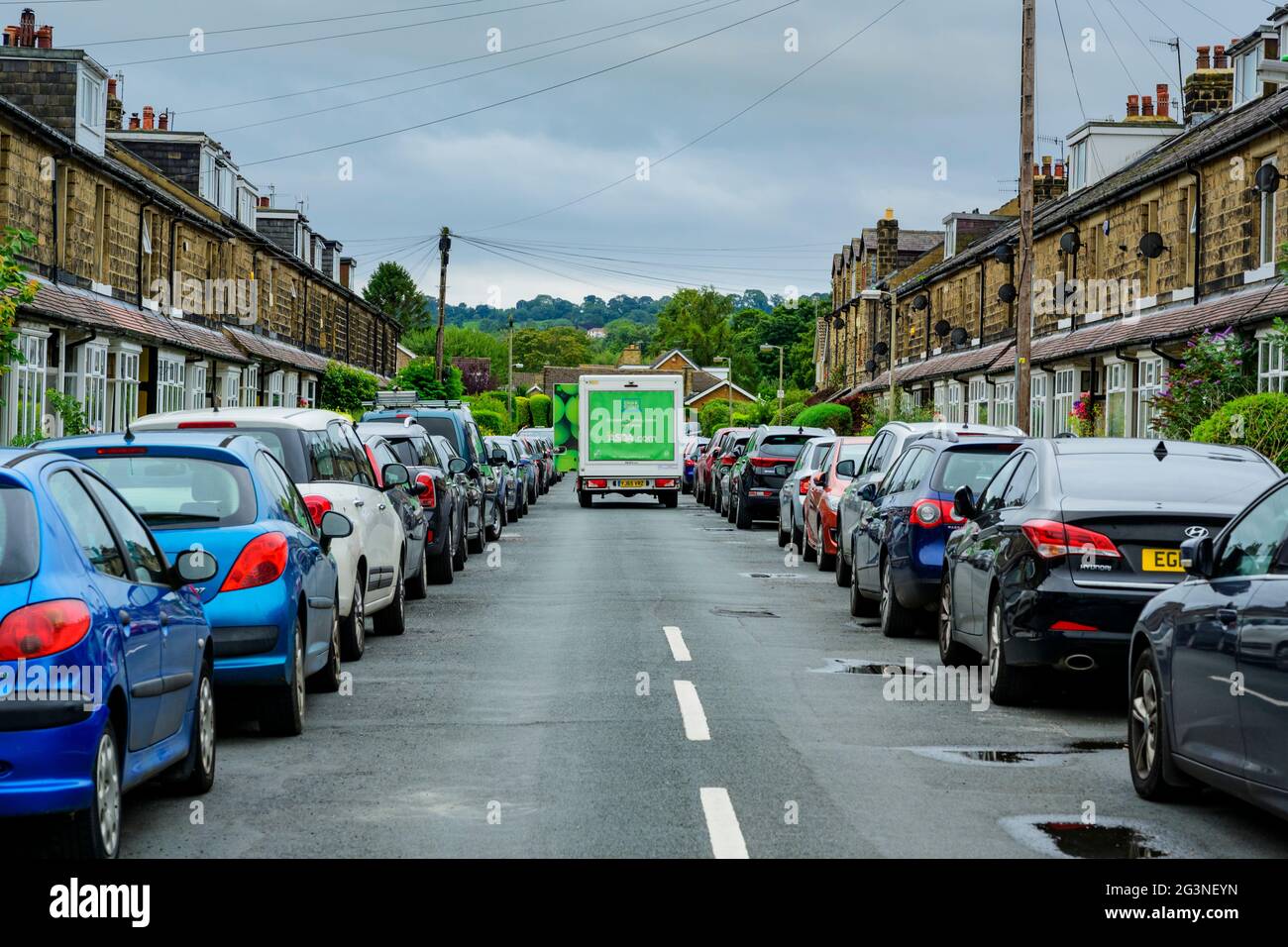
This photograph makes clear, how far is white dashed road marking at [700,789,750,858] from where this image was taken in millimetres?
6320

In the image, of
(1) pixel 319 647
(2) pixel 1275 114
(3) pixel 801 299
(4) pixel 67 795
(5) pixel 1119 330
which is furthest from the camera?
(3) pixel 801 299

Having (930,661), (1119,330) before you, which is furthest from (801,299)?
(930,661)

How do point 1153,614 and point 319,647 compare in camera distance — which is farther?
point 319,647

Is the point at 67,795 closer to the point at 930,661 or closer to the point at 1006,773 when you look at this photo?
the point at 1006,773

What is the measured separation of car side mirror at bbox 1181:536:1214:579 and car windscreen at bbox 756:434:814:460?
22819 mm

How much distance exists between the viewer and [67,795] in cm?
560

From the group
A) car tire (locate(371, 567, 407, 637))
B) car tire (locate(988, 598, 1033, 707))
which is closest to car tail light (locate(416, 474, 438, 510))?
car tire (locate(371, 567, 407, 637))

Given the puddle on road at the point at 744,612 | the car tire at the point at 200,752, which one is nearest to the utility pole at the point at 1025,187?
the puddle on road at the point at 744,612

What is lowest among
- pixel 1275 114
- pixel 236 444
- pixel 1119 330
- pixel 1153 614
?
pixel 1153 614

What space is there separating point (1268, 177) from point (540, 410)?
9887cm

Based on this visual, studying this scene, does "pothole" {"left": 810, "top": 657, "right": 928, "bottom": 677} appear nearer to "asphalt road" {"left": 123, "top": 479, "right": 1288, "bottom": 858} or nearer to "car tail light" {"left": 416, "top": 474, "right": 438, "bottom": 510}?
"asphalt road" {"left": 123, "top": 479, "right": 1288, "bottom": 858}

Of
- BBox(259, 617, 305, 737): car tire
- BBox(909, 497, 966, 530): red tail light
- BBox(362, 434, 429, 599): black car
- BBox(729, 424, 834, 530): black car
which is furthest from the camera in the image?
A: BBox(729, 424, 834, 530): black car

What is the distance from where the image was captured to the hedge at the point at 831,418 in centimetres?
5944
